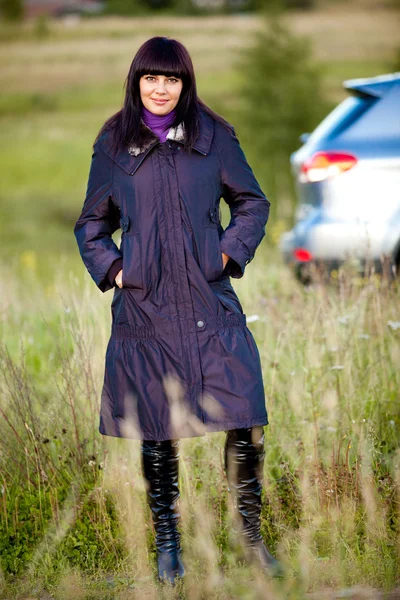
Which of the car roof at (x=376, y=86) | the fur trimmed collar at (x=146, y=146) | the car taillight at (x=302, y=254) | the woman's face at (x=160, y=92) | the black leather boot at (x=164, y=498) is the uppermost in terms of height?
the car roof at (x=376, y=86)

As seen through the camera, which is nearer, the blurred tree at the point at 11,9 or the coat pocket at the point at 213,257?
the coat pocket at the point at 213,257

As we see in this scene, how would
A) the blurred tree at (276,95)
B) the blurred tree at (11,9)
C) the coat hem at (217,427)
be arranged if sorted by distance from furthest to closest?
the blurred tree at (11,9), the blurred tree at (276,95), the coat hem at (217,427)

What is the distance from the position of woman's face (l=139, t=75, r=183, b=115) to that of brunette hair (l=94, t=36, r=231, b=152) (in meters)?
0.02

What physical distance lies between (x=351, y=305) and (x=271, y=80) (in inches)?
1122

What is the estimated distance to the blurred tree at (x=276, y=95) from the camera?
3102 cm

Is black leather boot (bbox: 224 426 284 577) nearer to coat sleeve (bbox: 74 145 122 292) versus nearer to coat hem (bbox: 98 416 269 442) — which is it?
coat hem (bbox: 98 416 269 442)

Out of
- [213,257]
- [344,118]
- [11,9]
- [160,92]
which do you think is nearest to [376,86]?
[344,118]

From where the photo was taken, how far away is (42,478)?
11.6 feet

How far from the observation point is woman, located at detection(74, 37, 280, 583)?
2918 millimetres

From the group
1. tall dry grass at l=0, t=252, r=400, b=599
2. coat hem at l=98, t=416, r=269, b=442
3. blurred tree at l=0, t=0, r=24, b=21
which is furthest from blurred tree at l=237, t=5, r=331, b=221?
blurred tree at l=0, t=0, r=24, b=21

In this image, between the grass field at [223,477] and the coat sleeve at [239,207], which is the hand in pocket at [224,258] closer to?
the coat sleeve at [239,207]

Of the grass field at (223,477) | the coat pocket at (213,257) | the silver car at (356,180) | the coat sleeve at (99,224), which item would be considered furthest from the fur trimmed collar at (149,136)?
the silver car at (356,180)

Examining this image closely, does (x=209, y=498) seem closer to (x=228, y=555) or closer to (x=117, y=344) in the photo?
(x=228, y=555)

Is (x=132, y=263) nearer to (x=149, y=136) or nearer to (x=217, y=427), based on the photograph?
(x=149, y=136)
